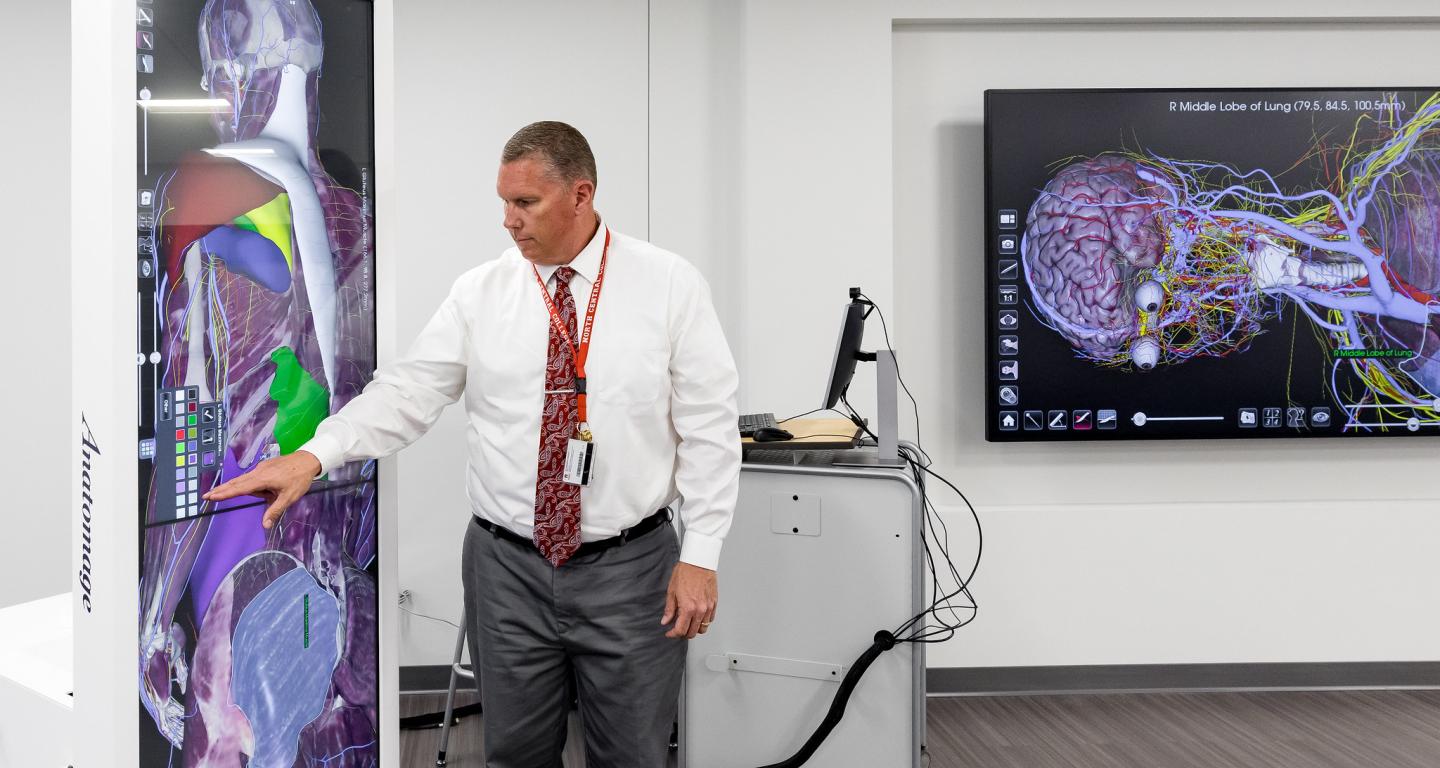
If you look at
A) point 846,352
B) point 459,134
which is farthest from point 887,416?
point 459,134

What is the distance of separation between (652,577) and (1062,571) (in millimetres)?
1961

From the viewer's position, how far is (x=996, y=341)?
2.95 m

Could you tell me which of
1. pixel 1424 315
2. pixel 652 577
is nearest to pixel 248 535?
pixel 652 577

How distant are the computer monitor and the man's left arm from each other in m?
0.66

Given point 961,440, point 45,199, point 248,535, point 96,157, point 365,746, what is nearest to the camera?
point 96,157

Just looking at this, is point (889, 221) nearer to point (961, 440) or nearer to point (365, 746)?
point (961, 440)

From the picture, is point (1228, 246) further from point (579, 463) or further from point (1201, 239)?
point (579, 463)

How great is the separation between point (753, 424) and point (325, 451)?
137 cm

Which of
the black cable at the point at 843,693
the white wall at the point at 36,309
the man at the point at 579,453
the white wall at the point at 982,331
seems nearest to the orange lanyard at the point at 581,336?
the man at the point at 579,453

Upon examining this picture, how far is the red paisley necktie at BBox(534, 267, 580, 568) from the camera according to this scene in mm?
1505

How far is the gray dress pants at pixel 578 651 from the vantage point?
1.53 metres

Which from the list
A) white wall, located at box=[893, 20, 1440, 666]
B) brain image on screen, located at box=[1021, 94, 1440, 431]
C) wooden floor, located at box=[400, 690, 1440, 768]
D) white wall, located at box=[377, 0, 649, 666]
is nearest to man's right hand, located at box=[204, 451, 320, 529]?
wooden floor, located at box=[400, 690, 1440, 768]

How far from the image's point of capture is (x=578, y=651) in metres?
1.54

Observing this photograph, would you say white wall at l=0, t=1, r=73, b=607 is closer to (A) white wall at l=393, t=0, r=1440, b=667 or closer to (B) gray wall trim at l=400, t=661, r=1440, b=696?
(A) white wall at l=393, t=0, r=1440, b=667
